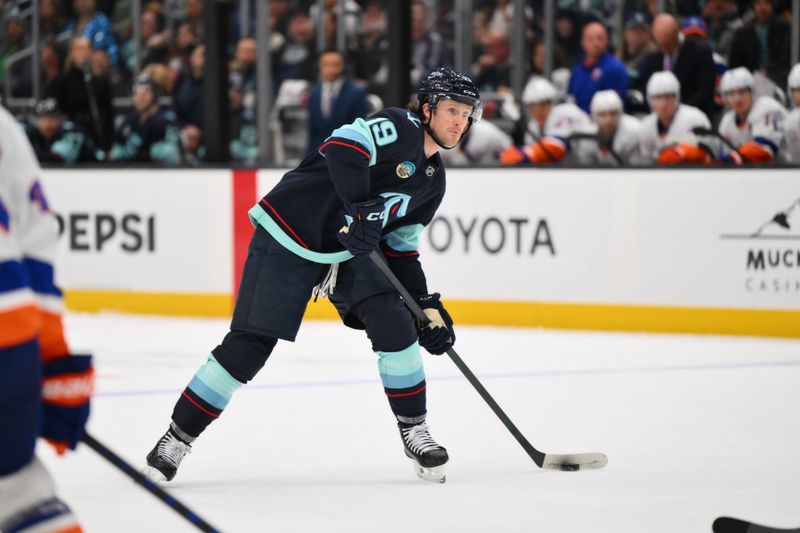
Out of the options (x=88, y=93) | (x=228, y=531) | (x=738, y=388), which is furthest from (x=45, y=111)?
(x=228, y=531)

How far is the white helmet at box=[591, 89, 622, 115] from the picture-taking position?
689 centimetres

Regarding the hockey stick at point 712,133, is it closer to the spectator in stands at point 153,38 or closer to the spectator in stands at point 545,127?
the spectator in stands at point 545,127

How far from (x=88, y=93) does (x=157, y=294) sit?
1.64m

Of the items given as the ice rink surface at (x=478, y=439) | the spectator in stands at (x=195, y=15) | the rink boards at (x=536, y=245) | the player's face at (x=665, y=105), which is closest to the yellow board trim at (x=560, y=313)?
the rink boards at (x=536, y=245)

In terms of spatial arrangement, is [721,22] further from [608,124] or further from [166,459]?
[166,459]

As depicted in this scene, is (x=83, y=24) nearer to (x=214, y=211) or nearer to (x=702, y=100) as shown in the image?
(x=214, y=211)

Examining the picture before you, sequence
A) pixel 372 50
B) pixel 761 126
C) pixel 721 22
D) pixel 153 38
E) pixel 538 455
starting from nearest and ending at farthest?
1. pixel 538 455
2. pixel 761 126
3. pixel 721 22
4. pixel 372 50
5. pixel 153 38

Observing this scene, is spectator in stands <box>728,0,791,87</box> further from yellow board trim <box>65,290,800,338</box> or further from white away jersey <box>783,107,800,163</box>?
yellow board trim <box>65,290,800,338</box>

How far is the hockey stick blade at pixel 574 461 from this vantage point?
3.46m

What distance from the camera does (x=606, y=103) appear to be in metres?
6.89

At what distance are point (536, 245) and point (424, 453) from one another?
11.4 feet

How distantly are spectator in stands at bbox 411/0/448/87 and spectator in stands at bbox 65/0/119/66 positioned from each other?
83.5 inches

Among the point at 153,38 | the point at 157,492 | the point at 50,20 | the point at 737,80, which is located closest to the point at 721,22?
the point at 737,80

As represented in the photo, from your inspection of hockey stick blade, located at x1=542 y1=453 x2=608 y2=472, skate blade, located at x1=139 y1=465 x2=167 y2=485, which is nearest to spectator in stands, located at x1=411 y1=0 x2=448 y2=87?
hockey stick blade, located at x1=542 y1=453 x2=608 y2=472
